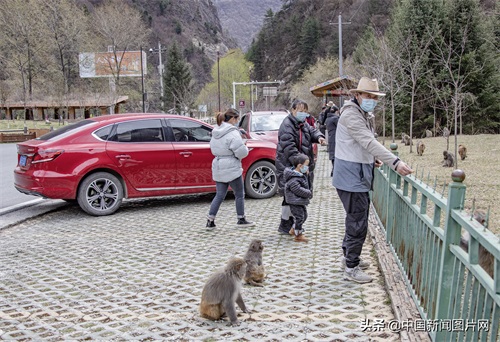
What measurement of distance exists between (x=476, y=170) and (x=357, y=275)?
10.5 m

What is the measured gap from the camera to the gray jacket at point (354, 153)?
15.5 feet

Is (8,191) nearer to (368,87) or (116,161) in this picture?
(116,161)

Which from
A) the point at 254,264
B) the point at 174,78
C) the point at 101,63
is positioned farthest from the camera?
the point at 174,78

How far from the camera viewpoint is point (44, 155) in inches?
329

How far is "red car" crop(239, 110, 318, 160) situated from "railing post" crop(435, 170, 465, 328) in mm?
8913

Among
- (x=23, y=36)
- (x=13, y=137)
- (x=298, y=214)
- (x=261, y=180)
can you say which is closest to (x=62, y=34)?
(x=23, y=36)

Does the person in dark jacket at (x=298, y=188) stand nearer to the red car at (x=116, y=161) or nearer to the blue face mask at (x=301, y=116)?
the blue face mask at (x=301, y=116)

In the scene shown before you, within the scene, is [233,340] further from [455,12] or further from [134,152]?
[455,12]

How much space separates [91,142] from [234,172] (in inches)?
113

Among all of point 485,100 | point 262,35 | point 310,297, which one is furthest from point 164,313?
point 262,35

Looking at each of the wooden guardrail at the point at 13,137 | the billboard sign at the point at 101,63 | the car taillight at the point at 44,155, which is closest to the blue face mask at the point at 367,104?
the car taillight at the point at 44,155

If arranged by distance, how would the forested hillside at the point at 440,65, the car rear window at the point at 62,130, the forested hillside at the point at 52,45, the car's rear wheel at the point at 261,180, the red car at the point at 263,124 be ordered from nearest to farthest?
the car rear window at the point at 62,130 → the car's rear wheel at the point at 261,180 → the red car at the point at 263,124 → the forested hillside at the point at 440,65 → the forested hillside at the point at 52,45

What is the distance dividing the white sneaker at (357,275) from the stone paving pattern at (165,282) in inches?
2.9

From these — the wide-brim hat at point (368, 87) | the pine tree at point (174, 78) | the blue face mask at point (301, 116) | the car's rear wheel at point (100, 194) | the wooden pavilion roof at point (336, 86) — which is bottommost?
the car's rear wheel at point (100, 194)
